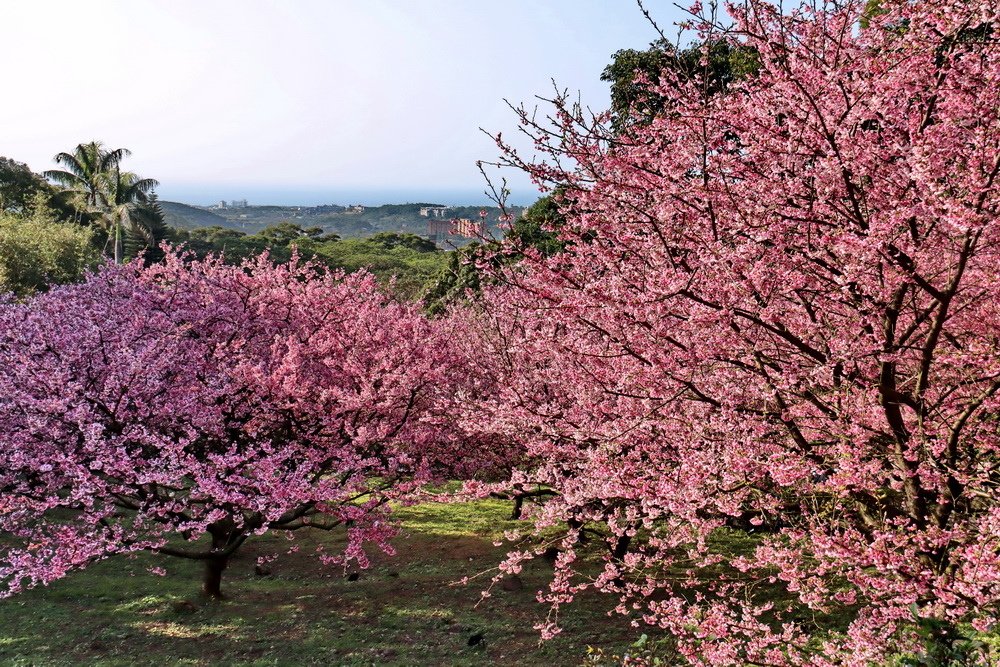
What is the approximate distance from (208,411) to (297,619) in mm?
3292

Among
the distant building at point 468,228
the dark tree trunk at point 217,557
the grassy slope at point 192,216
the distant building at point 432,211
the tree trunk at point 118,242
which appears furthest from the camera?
the distant building at point 432,211

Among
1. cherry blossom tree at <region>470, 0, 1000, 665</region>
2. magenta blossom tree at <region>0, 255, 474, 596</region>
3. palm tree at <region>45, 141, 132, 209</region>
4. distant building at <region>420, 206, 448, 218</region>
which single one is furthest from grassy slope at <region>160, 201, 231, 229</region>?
cherry blossom tree at <region>470, 0, 1000, 665</region>

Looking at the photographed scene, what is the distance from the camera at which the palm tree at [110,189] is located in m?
44.4

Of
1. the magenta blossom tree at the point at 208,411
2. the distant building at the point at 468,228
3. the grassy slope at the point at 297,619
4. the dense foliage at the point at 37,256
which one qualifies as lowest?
the grassy slope at the point at 297,619

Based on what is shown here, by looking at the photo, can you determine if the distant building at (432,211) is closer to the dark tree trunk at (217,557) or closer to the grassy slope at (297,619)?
the grassy slope at (297,619)

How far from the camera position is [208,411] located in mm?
9312

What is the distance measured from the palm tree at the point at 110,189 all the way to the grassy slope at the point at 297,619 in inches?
1459

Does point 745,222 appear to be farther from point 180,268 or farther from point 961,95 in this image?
point 180,268

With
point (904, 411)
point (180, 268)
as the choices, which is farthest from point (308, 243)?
point (904, 411)

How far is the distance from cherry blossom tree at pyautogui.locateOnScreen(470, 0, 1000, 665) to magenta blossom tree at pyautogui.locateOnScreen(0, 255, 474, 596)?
14.5 feet

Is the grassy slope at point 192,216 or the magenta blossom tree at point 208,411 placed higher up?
the grassy slope at point 192,216

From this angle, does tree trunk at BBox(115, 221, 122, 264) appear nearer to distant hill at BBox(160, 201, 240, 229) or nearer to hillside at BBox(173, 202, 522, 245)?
distant hill at BBox(160, 201, 240, 229)

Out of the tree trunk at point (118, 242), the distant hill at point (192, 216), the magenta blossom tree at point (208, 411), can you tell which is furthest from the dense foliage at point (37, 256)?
the distant hill at point (192, 216)

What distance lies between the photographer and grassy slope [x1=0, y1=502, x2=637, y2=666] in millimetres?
8617
